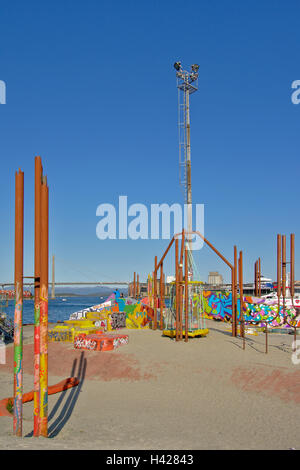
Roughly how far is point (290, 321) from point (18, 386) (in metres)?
28.4

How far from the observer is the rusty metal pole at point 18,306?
7.59 m

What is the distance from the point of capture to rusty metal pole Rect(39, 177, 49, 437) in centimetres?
779

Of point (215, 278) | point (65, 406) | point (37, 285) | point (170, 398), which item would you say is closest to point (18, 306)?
point (37, 285)

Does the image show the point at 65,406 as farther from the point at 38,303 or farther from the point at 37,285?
the point at 37,285

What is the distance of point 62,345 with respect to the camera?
65.9ft

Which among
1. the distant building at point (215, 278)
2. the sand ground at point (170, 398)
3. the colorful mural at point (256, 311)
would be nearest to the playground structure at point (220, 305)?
the colorful mural at point (256, 311)

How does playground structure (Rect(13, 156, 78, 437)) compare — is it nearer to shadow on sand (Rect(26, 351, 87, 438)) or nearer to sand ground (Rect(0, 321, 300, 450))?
sand ground (Rect(0, 321, 300, 450))

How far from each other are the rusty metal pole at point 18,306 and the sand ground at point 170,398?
0.45 meters

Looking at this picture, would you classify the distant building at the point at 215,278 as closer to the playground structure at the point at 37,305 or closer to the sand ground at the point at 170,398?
the sand ground at the point at 170,398

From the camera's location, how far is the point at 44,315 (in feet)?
26.0

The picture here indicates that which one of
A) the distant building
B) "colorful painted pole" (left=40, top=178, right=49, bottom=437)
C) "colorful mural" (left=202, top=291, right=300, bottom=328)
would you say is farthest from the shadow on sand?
the distant building

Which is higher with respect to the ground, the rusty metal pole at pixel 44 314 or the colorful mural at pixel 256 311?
the rusty metal pole at pixel 44 314
